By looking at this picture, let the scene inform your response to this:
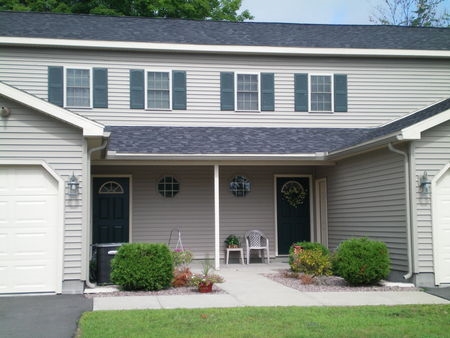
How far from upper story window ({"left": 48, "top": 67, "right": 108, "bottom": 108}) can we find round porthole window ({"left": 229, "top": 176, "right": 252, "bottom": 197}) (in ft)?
12.4

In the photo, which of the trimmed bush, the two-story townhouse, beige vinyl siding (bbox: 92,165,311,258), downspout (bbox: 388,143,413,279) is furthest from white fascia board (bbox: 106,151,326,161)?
downspout (bbox: 388,143,413,279)

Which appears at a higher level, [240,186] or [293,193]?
[240,186]

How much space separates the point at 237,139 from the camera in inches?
584

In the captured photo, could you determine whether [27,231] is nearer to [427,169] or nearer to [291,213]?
[427,169]

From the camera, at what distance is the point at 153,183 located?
597 inches

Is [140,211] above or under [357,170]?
under

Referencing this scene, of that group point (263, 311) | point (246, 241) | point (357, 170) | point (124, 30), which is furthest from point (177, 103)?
point (263, 311)

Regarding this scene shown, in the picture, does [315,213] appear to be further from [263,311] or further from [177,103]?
[263,311]

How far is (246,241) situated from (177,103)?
394 cm

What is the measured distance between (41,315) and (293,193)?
884cm

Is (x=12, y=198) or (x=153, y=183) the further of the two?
(x=153, y=183)

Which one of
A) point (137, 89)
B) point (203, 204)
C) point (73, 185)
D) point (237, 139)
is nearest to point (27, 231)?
point (73, 185)

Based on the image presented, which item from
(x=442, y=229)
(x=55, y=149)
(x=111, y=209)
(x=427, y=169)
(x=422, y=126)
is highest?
(x=422, y=126)

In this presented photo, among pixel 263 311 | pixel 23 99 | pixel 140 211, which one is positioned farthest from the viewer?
pixel 140 211
